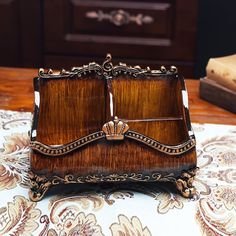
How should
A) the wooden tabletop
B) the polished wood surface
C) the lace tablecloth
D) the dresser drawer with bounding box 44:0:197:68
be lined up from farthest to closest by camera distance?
the dresser drawer with bounding box 44:0:197:68, the wooden tabletop, the polished wood surface, the lace tablecloth

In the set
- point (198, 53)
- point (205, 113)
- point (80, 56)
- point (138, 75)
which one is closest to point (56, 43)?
point (80, 56)

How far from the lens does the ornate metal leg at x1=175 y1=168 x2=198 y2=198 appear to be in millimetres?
832

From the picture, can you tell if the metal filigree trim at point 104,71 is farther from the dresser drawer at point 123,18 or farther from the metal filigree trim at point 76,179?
the dresser drawer at point 123,18

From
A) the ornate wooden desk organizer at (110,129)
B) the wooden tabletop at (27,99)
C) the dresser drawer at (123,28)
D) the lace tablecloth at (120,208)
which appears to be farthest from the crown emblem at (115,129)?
the dresser drawer at (123,28)

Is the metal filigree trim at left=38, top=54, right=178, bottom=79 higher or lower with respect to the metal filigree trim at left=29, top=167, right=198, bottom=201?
higher


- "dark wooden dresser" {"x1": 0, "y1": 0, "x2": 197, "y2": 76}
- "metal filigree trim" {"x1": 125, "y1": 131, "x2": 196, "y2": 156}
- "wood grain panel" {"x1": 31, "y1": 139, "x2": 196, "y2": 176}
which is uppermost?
"metal filigree trim" {"x1": 125, "y1": 131, "x2": 196, "y2": 156}

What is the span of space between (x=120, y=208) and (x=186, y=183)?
10cm

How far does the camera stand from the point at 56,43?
7.02 feet

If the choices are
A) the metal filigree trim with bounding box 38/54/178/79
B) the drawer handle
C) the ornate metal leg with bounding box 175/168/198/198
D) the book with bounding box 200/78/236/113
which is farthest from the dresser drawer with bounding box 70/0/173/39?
the ornate metal leg with bounding box 175/168/198/198

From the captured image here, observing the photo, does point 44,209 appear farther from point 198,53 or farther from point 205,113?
point 198,53

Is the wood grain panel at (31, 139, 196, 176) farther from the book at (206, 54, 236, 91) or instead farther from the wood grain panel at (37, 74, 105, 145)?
the book at (206, 54, 236, 91)

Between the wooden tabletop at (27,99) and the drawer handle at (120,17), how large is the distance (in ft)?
2.35

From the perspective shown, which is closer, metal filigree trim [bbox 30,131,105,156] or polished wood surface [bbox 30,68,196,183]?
metal filigree trim [bbox 30,131,105,156]

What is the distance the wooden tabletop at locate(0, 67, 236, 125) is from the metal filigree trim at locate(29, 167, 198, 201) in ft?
1.11
